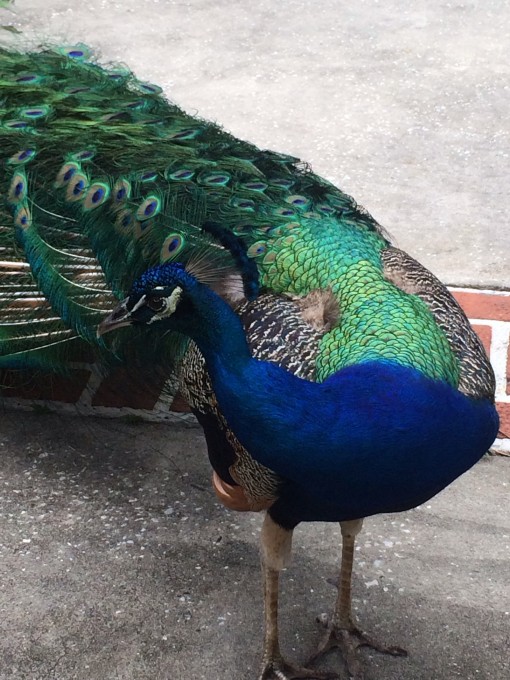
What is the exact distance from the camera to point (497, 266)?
3445 millimetres

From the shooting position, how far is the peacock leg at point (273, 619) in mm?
2020

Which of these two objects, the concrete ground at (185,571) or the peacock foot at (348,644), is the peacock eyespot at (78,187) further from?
the peacock foot at (348,644)

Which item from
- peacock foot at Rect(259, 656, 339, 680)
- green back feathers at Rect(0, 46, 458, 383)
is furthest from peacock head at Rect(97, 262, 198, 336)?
peacock foot at Rect(259, 656, 339, 680)

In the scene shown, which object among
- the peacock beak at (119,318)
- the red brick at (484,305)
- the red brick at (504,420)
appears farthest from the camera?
the red brick at (484,305)

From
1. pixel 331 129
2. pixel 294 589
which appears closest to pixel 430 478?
pixel 294 589

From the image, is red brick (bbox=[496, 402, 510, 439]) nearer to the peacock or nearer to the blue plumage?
the peacock

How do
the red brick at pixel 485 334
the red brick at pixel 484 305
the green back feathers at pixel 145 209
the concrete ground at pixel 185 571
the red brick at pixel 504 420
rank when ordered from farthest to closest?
the red brick at pixel 484 305, the red brick at pixel 485 334, the red brick at pixel 504 420, the concrete ground at pixel 185 571, the green back feathers at pixel 145 209

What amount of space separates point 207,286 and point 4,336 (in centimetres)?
93

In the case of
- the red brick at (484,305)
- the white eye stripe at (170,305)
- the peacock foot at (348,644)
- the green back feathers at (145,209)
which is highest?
the green back feathers at (145,209)

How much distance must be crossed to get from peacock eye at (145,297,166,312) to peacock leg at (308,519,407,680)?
0.72 metres

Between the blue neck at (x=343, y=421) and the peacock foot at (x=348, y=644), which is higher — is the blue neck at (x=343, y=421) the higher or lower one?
the higher one

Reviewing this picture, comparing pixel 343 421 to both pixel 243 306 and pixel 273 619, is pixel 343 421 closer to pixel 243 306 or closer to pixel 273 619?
pixel 243 306

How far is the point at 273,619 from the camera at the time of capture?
2074mm

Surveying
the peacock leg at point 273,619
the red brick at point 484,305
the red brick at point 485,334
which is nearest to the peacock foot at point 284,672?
the peacock leg at point 273,619
